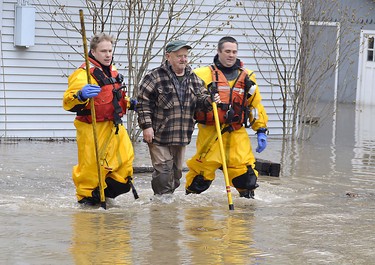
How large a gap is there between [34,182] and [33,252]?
429cm

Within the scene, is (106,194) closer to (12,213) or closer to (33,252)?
(12,213)

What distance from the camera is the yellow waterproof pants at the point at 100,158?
9.16 m

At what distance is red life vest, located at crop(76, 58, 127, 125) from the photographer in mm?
9117

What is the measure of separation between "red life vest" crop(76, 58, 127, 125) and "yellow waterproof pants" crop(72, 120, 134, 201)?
0.25ft

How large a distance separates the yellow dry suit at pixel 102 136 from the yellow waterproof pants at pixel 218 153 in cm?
92

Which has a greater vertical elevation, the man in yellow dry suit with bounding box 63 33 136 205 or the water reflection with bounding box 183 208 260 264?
the man in yellow dry suit with bounding box 63 33 136 205

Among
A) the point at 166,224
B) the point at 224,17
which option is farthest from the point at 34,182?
the point at 224,17

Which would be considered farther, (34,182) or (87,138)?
(34,182)

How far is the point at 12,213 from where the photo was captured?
859 cm

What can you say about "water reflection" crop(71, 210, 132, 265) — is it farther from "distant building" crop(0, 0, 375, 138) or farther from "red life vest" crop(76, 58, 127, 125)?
"distant building" crop(0, 0, 375, 138)

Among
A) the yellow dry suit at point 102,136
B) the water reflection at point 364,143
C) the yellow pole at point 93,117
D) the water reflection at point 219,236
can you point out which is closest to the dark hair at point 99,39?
the yellow dry suit at point 102,136

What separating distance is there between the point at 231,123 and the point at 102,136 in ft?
4.58

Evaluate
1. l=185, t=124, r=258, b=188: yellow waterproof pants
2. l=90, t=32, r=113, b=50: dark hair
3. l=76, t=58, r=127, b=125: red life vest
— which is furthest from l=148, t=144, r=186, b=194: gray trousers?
l=90, t=32, r=113, b=50: dark hair

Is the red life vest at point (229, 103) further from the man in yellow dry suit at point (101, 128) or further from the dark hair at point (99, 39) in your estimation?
the dark hair at point (99, 39)
